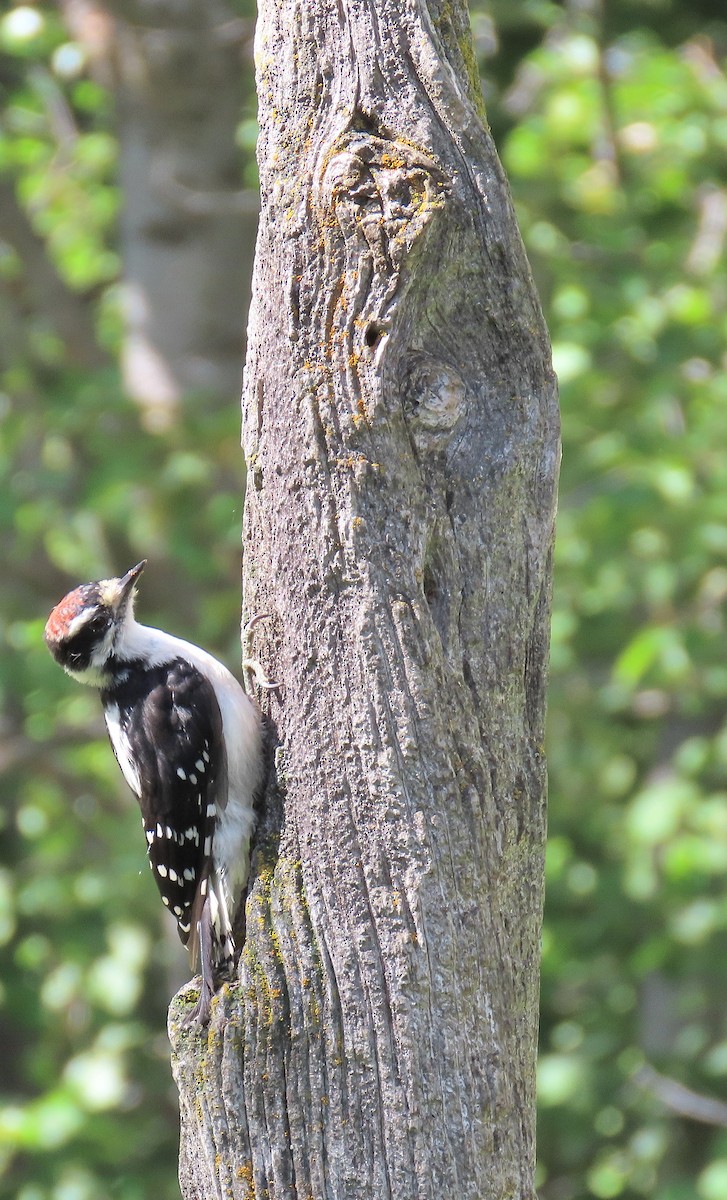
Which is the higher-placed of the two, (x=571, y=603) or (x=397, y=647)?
(x=571, y=603)

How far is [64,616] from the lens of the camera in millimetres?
4047

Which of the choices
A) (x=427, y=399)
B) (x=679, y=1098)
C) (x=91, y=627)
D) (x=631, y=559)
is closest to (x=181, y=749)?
(x=91, y=627)

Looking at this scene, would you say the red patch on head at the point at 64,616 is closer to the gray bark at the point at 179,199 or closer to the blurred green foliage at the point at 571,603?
the blurred green foliage at the point at 571,603

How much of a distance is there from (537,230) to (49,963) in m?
4.86

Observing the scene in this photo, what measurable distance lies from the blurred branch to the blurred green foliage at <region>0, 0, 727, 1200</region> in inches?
2.0

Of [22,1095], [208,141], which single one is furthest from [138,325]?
[22,1095]

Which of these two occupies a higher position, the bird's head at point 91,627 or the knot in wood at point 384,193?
the bird's head at point 91,627

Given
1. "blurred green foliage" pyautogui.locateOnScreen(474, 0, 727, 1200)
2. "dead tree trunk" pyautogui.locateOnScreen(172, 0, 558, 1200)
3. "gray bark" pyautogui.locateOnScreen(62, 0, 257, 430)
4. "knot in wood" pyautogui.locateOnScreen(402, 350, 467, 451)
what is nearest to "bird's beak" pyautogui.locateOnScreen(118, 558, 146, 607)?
"dead tree trunk" pyautogui.locateOnScreen(172, 0, 558, 1200)

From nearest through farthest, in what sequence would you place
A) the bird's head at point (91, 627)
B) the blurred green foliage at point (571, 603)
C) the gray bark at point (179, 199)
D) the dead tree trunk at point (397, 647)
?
the dead tree trunk at point (397, 647), the bird's head at point (91, 627), the blurred green foliage at point (571, 603), the gray bark at point (179, 199)

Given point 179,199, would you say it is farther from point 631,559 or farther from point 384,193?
point 384,193

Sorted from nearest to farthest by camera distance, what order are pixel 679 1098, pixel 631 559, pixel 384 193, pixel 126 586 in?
pixel 384 193, pixel 126 586, pixel 679 1098, pixel 631 559

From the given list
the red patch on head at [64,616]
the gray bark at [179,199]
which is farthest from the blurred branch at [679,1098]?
the gray bark at [179,199]

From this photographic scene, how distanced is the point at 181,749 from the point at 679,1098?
3537 mm

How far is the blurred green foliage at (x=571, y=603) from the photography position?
6016 mm
